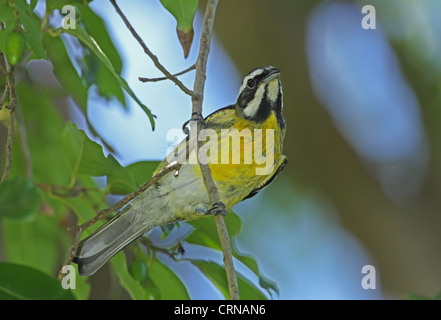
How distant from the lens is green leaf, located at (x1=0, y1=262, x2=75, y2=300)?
1.67m

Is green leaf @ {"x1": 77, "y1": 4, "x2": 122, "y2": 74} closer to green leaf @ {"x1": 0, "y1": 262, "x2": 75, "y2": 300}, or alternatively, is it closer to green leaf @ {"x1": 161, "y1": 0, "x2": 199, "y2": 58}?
green leaf @ {"x1": 161, "y1": 0, "x2": 199, "y2": 58}

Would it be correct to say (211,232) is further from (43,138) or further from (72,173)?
(43,138)

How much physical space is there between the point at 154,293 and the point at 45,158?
124 cm

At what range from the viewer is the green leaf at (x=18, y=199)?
1542 mm

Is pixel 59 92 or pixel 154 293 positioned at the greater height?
pixel 59 92

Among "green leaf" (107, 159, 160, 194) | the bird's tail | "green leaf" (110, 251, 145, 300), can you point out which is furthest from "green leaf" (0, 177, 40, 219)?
the bird's tail

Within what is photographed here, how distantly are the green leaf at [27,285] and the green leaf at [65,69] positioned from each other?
4.11ft

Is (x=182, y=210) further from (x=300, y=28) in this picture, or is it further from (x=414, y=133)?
(x=414, y=133)

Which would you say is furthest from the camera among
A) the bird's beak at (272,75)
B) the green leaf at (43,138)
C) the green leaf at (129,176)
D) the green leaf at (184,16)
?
the green leaf at (43,138)

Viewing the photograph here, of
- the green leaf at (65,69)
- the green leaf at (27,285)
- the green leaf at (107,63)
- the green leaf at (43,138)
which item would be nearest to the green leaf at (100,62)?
the green leaf at (65,69)

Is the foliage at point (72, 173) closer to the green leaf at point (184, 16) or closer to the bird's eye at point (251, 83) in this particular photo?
the green leaf at point (184, 16)

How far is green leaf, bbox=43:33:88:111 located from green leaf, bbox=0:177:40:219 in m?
1.32

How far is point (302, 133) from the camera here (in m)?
4.22
